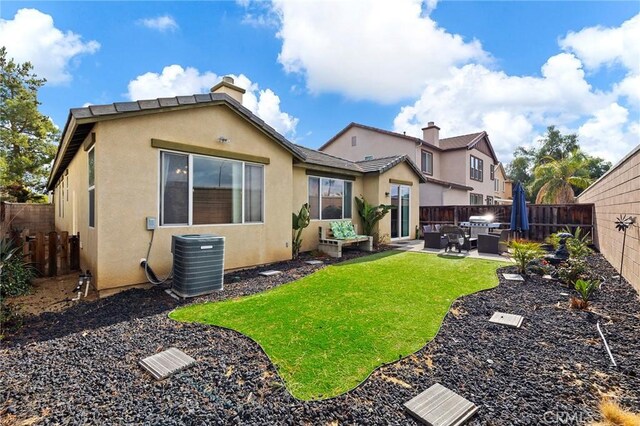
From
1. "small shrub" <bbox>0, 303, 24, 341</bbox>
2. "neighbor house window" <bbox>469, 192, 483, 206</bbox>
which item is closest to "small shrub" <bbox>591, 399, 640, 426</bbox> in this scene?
"small shrub" <bbox>0, 303, 24, 341</bbox>

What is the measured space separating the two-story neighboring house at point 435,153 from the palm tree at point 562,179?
5.11m

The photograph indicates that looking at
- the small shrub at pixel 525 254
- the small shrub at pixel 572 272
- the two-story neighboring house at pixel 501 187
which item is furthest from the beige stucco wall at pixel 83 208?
the two-story neighboring house at pixel 501 187

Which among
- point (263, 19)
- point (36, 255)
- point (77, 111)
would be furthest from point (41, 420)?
point (263, 19)

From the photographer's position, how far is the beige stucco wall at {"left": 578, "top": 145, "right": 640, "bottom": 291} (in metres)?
6.03

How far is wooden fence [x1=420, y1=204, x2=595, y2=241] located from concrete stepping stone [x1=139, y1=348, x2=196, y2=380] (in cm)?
1609

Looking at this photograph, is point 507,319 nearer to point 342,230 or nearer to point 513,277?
point 513,277

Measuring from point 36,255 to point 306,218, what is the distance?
25.0 ft

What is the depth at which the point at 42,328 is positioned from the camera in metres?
4.61

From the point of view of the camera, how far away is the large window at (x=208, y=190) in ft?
23.0

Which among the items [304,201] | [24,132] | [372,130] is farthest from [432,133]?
[24,132]

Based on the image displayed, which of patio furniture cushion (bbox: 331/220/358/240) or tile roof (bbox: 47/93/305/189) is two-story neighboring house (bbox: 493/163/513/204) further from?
tile roof (bbox: 47/93/305/189)

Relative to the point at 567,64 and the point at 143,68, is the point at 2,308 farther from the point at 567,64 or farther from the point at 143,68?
the point at 567,64

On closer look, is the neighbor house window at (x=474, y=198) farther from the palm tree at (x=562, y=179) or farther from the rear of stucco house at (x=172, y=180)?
the rear of stucco house at (x=172, y=180)

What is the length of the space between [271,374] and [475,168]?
2881cm
